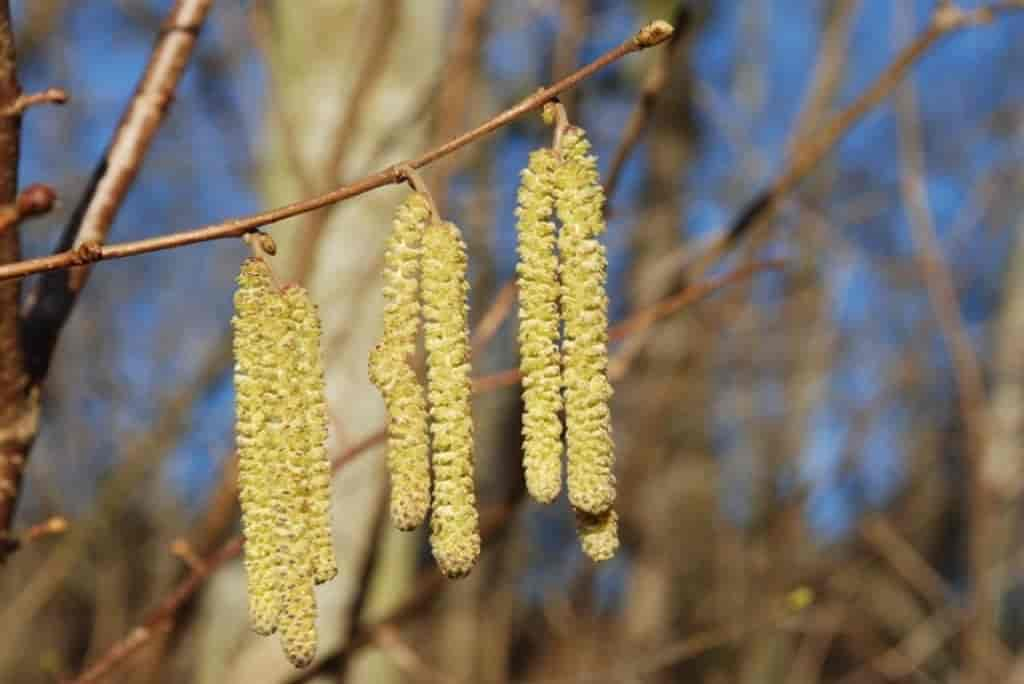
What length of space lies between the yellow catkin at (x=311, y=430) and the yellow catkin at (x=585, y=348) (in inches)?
6.1

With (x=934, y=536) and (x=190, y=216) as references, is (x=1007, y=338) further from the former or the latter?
(x=190, y=216)

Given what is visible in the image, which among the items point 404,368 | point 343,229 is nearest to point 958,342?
point 343,229

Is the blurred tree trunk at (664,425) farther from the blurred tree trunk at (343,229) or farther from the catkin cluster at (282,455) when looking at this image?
the catkin cluster at (282,455)

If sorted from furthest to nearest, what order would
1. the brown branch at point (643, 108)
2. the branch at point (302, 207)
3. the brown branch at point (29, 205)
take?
the brown branch at point (643, 108), the brown branch at point (29, 205), the branch at point (302, 207)

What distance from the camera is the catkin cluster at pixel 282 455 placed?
2.59ft

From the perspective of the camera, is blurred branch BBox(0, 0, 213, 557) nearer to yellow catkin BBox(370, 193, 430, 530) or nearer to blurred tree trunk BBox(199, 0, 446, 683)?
yellow catkin BBox(370, 193, 430, 530)

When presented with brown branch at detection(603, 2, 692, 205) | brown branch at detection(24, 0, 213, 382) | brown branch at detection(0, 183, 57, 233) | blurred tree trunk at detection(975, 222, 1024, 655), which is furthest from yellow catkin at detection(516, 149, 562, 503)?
blurred tree trunk at detection(975, 222, 1024, 655)

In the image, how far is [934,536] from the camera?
28.8 ft

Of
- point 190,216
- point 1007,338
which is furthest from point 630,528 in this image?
point 190,216

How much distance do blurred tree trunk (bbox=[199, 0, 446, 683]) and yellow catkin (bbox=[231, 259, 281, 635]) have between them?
61.3 inches

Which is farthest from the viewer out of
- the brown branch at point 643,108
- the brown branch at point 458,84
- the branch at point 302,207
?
the brown branch at point 458,84

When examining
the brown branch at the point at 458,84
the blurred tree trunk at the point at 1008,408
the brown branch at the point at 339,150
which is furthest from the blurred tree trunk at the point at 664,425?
the brown branch at the point at 339,150

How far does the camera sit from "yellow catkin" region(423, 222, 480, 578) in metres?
0.77

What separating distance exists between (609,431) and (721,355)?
5402 mm
